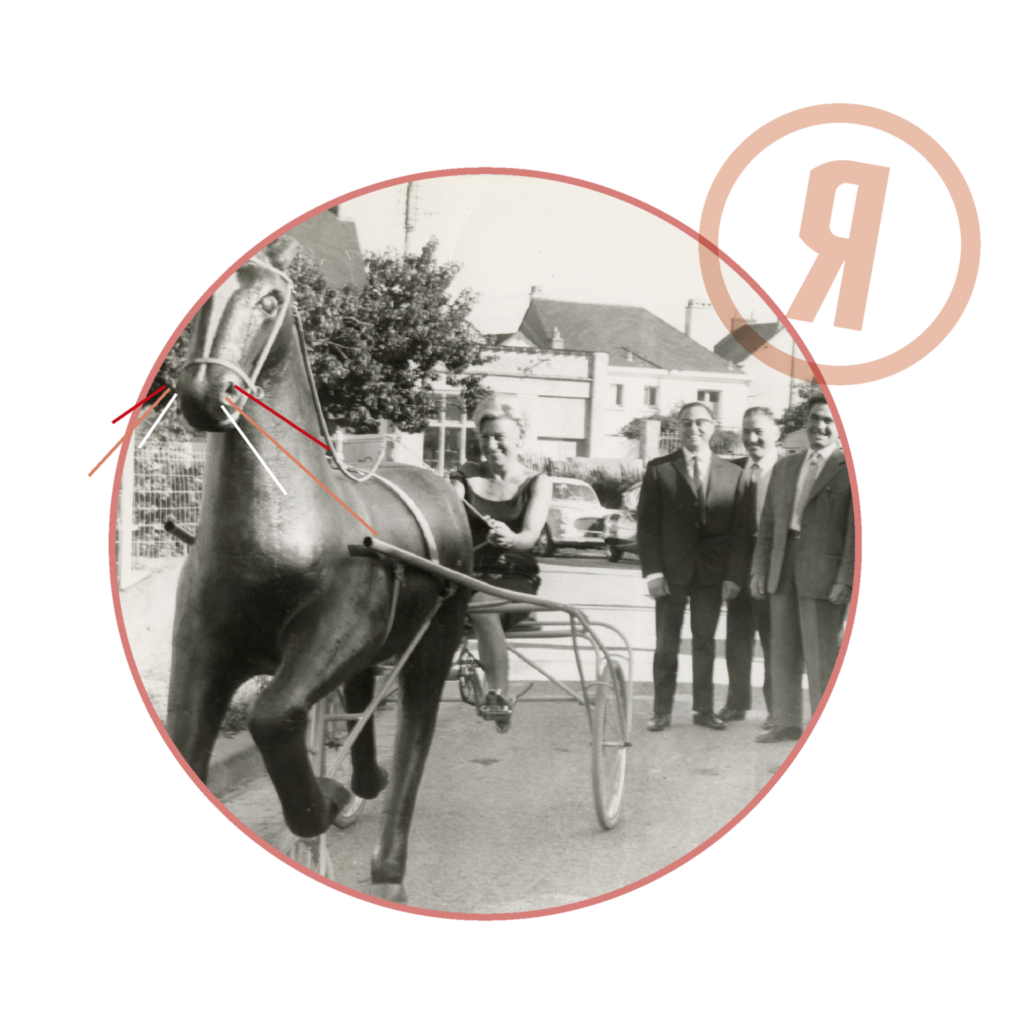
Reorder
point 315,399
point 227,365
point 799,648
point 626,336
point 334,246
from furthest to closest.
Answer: point 799,648 < point 626,336 < point 334,246 < point 315,399 < point 227,365

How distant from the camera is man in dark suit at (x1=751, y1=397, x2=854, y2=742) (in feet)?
12.4

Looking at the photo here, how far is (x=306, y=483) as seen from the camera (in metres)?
3.43

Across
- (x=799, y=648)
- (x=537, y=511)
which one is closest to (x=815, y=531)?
(x=799, y=648)

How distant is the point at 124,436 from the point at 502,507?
1176 millimetres

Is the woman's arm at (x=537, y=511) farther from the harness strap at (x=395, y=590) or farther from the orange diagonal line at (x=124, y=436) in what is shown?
the orange diagonal line at (x=124, y=436)

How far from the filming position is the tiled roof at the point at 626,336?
3.72 metres

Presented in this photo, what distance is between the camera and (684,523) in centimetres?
374

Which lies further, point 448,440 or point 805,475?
point 805,475

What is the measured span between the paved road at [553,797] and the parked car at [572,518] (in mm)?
53

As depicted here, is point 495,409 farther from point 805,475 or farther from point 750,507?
point 805,475

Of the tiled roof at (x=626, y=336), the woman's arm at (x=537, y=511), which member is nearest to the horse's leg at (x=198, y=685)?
the woman's arm at (x=537, y=511)

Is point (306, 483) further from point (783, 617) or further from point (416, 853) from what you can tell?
point (783, 617)

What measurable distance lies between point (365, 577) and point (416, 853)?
3.05 feet

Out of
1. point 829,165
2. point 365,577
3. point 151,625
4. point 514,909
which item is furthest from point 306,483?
point 829,165
